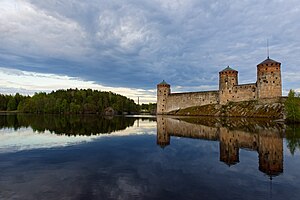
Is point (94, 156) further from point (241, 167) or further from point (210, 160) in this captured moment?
point (241, 167)

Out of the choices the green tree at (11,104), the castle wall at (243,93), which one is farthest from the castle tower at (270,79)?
the green tree at (11,104)

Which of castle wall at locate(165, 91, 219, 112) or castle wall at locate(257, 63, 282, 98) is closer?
castle wall at locate(257, 63, 282, 98)

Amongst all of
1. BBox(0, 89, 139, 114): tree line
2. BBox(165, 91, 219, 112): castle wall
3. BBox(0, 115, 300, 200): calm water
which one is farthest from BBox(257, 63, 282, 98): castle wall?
BBox(0, 89, 139, 114): tree line

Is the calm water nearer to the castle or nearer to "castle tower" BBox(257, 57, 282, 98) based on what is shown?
"castle tower" BBox(257, 57, 282, 98)

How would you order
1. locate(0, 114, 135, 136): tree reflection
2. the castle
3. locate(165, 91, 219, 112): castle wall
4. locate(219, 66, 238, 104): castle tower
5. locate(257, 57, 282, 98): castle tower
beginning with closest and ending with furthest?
locate(0, 114, 135, 136): tree reflection → locate(257, 57, 282, 98): castle tower → the castle → locate(219, 66, 238, 104): castle tower → locate(165, 91, 219, 112): castle wall

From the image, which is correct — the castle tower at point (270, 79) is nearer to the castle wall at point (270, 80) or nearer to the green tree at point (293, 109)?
the castle wall at point (270, 80)

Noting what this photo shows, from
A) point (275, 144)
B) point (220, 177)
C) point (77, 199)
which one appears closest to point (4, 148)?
point (77, 199)

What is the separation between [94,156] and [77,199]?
7571mm

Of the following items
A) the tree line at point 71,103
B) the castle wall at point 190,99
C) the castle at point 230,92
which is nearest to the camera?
the castle at point 230,92

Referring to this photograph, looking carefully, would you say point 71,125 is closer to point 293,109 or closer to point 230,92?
point 293,109

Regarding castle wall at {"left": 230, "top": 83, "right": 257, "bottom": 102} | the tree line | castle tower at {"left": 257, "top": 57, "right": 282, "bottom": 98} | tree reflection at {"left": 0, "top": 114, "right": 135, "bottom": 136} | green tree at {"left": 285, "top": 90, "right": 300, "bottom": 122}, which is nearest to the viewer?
tree reflection at {"left": 0, "top": 114, "right": 135, "bottom": 136}

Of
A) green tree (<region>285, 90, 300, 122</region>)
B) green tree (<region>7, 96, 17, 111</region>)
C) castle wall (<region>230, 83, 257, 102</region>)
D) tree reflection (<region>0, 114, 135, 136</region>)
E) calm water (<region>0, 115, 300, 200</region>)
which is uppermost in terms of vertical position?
castle wall (<region>230, 83, 257, 102</region>)

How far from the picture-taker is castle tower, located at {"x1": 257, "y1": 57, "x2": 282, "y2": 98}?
2795 inches

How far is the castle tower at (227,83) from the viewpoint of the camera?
84.9 m
